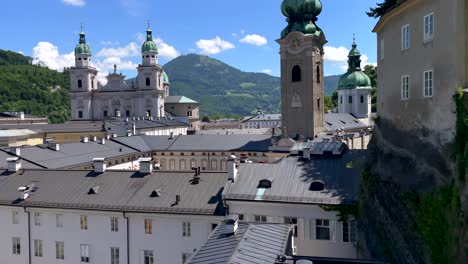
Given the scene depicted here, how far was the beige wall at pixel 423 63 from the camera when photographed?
53.1 feet

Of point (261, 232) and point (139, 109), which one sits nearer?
point (261, 232)

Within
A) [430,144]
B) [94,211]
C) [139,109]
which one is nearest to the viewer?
[430,144]

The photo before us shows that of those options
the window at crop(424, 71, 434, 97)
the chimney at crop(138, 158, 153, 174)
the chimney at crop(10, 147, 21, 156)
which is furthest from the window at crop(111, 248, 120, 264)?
the chimney at crop(10, 147, 21, 156)

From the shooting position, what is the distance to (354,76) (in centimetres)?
10531

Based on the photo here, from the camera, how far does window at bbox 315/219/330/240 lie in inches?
1009

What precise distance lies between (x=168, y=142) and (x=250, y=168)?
4276cm

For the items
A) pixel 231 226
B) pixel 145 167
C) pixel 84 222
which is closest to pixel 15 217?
pixel 84 222

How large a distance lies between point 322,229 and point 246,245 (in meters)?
9.49

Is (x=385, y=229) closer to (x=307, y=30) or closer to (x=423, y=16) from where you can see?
(x=423, y=16)

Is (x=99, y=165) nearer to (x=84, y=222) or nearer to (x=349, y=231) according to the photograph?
(x=84, y=222)

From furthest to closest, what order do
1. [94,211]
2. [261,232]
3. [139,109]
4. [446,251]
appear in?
[139,109] → [94,211] → [261,232] → [446,251]

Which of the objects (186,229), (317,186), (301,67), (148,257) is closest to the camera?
(317,186)

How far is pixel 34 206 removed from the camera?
29750 mm

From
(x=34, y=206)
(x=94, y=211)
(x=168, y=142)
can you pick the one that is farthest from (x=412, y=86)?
(x=168, y=142)
